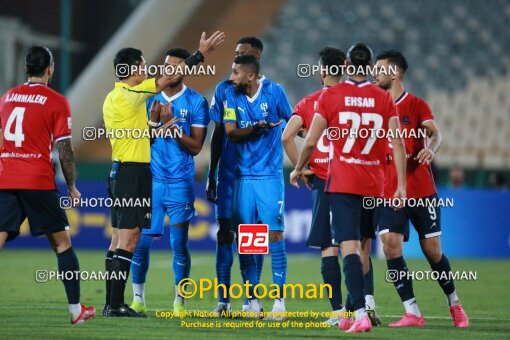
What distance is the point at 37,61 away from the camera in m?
8.70

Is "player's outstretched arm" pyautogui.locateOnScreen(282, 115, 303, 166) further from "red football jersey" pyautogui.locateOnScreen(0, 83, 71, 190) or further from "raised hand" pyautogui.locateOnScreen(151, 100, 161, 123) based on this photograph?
"red football jersey" pyautogui.locateOnScreen(0, 83, 71, 190)

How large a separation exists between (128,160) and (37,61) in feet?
4.45

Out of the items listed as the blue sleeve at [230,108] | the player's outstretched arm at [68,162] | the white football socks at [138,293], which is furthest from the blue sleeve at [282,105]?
the player's outstretched arm at [68,162]

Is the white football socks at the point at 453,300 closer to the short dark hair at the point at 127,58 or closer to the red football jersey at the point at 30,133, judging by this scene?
the short dark hair at the point at 127,58

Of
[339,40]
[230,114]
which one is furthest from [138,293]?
[339,40]

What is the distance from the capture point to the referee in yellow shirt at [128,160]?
9367 millimetres

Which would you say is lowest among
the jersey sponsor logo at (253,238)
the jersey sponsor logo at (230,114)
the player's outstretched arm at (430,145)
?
the jersey sponsor logo at (253,238)

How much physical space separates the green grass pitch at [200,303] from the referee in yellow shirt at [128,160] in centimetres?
40

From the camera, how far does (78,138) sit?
29188mm

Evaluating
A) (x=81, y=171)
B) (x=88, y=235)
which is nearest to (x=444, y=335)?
(x=88, y=235)

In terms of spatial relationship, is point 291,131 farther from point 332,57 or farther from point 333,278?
point 333,278

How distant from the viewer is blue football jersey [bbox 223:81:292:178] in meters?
9.92

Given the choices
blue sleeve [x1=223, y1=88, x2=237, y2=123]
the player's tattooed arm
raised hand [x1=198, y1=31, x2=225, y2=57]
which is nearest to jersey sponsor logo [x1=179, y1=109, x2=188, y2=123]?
the player's tattooed arm

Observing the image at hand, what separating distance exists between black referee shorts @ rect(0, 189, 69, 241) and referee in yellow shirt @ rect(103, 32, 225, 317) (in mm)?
916
